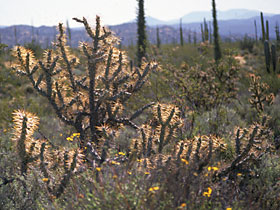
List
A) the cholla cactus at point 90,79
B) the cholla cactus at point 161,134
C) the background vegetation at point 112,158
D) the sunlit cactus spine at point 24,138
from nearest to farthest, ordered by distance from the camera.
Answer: the background vegetation at point 112,158, the sunlit cactus spine at point 24,138, the cholla cactus at point 161,134, the cholla cactus at point 90,79

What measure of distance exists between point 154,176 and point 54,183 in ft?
4.06

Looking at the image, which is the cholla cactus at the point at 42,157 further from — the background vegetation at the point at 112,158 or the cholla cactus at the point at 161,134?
the cholla cactus at the point at 161,134

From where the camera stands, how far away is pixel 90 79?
4.46 m

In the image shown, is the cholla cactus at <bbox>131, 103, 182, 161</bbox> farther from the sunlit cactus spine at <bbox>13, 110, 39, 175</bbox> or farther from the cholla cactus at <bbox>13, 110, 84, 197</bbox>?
the sunlit cactus spine at <bbox>13, 110, 39, 175</bbox>

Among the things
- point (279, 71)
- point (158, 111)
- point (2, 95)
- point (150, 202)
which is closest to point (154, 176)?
point (150, 202)

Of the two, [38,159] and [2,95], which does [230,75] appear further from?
[2,95]

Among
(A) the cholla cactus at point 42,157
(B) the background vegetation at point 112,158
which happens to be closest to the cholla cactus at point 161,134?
(B) the background vegetation at point 112,158

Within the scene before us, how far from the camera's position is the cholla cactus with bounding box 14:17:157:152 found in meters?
4.38

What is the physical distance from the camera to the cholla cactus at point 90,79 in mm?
4375

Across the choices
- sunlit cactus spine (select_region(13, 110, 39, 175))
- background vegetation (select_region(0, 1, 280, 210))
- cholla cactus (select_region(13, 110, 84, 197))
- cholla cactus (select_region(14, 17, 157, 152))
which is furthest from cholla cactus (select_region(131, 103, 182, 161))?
sunlit cactus spine (select_region(13, 110, 39, 175))

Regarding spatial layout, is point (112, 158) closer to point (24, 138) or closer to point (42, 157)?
point (42, 157)

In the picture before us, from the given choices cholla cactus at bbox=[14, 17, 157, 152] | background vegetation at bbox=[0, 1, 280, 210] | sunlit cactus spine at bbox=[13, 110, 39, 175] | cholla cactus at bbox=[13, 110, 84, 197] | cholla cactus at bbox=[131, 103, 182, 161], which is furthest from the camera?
cholla cactus at bbox=[14, 17, 157, 152]

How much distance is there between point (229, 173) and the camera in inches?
152

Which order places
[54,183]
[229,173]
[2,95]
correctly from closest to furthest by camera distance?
1. [54,183]
2. [229,173]
3. [2,95]
